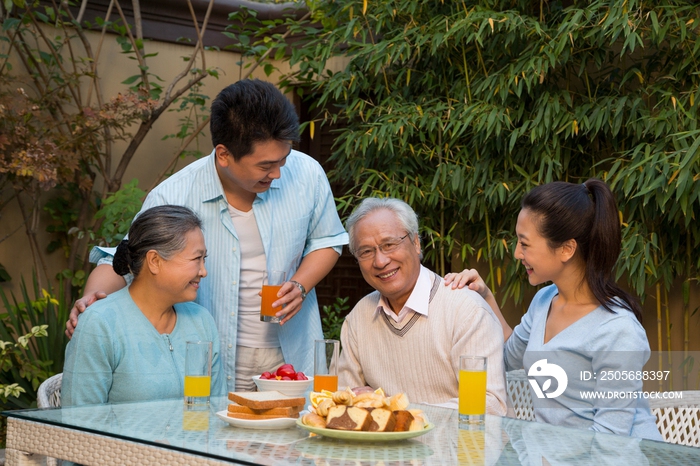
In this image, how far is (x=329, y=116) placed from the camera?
563 centimetres

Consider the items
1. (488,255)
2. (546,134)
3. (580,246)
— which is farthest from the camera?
(488,255)

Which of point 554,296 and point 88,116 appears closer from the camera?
point 554,296

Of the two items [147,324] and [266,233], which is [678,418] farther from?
[147,324]

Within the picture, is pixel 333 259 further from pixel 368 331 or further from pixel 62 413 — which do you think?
pixel 62 413

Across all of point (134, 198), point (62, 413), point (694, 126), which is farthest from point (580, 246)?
point (134, 198)

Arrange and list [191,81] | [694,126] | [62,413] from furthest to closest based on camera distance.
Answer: [191,81] → [694,126] → [62,413]

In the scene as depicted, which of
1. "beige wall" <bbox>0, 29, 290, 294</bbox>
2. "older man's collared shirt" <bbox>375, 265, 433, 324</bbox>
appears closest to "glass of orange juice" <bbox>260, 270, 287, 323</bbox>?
"older man's collared shirt" <bbox>375, 265, 433, 324</bbox>

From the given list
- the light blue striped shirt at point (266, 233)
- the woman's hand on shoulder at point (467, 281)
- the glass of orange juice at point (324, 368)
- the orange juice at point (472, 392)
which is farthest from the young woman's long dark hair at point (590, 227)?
the light blue striped shirt at point (266, 233)

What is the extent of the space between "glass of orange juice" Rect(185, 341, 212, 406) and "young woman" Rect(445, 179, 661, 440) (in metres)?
0.90

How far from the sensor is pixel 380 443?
172 cm

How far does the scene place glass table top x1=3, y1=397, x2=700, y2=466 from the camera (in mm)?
1604

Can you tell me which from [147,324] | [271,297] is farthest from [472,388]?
[147,324]

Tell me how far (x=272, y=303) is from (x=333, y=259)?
18.6 inches

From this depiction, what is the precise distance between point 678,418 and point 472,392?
869 millimetres
